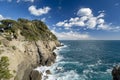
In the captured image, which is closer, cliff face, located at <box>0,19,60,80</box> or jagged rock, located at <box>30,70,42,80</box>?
cliff face, located at <box>0,19,60,80</box>

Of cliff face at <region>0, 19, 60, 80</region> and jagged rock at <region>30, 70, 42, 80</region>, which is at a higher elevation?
cliff face at <region>0, 19, 60, 80</region>

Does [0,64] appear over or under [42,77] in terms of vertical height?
over

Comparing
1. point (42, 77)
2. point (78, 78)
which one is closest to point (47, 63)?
point (42, 77)

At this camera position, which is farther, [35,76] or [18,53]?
[35,76]

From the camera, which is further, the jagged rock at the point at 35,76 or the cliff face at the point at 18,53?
the jagged rock at the point at 35,76

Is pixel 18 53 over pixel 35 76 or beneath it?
over

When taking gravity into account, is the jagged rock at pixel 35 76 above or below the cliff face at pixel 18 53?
below

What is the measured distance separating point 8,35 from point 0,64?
20.9 m

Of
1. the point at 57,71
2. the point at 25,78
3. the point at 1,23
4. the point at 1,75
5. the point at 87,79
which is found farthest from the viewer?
the point at 1,23

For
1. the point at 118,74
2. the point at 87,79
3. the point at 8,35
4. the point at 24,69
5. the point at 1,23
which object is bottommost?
the point at 87,79

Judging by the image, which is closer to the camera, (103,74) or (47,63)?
(103,74)

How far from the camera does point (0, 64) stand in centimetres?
2638

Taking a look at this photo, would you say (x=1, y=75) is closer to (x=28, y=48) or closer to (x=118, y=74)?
(x=118, y=74)

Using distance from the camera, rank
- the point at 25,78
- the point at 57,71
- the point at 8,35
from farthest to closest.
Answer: the point at 57,71
the point at 8,35
the point at 25,78
